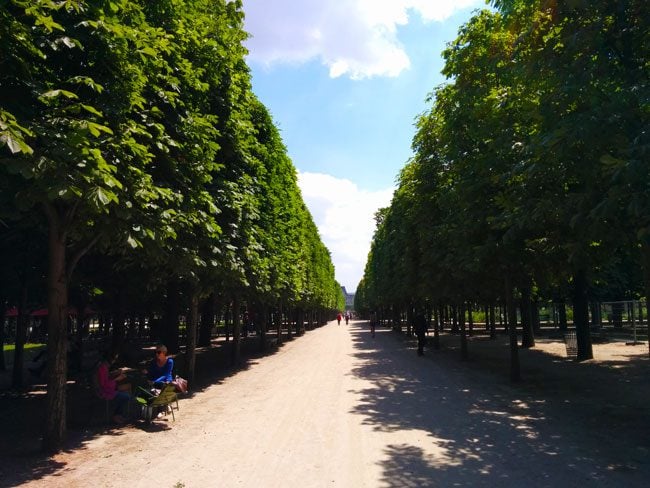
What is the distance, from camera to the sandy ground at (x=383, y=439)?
649 centimetres

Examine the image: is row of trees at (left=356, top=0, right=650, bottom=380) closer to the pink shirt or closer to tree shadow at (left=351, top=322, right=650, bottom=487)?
tree shadow at (left=351, top=322, right=650, bottom=487)

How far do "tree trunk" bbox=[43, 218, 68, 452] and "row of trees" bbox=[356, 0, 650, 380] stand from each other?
25.6ft

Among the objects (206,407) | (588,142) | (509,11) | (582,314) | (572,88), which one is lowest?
(206,407)

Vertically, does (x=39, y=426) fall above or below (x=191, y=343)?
below

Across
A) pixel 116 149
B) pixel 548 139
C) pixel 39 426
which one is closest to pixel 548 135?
pixel 548 139

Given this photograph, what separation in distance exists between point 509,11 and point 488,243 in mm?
6371

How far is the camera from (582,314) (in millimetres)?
20172

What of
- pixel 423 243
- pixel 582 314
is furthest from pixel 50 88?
pixel 582 314

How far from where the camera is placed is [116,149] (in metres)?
7.50

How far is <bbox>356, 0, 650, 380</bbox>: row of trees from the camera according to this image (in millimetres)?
6211

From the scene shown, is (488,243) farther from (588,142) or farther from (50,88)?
(50,88)

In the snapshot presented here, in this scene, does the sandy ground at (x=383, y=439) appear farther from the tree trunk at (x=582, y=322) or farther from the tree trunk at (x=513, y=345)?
the tree trunk at (x=582, y=322)

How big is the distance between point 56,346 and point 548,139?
835 centimetres

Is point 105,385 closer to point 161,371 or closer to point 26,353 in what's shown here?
point 161,371
